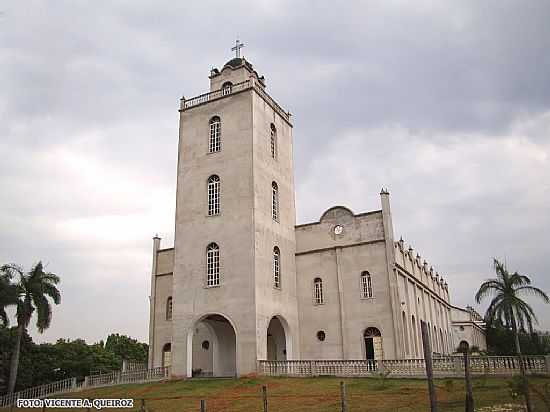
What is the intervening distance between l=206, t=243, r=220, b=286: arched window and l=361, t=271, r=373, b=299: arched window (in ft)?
25.6

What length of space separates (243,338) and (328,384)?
18.4 ft

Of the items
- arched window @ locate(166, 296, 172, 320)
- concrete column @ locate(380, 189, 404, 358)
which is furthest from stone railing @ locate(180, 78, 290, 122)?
arched window @ locate(166, 296, 172, 320)

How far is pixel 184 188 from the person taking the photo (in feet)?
98.8

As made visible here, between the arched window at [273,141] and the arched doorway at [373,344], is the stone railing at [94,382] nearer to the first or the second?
the arched doorway at [373,344]

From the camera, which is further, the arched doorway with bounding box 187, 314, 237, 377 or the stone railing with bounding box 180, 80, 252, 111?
the stone railing with bounding box 180, 80, 252, 111

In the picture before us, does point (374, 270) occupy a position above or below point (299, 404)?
above

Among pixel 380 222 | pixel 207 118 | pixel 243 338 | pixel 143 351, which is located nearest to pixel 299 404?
pixel 243 338

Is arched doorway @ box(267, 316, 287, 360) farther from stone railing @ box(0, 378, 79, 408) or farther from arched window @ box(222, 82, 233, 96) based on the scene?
arched window @ box(222, 82, 233, 96)

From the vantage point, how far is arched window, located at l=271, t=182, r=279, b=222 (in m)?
29.8

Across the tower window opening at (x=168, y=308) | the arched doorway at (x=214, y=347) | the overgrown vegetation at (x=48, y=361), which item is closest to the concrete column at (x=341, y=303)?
the arched doorway at (x=214, y=347)

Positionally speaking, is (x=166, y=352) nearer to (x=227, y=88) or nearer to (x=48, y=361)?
(x=48, y=361)

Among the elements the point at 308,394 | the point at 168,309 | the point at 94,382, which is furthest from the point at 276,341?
the point at 308,394

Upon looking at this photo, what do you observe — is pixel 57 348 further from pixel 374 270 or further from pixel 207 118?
pixel 374 270

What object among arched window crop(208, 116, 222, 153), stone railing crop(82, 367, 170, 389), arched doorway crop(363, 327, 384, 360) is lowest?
stone railing crop(82, 367, 170, 389)
